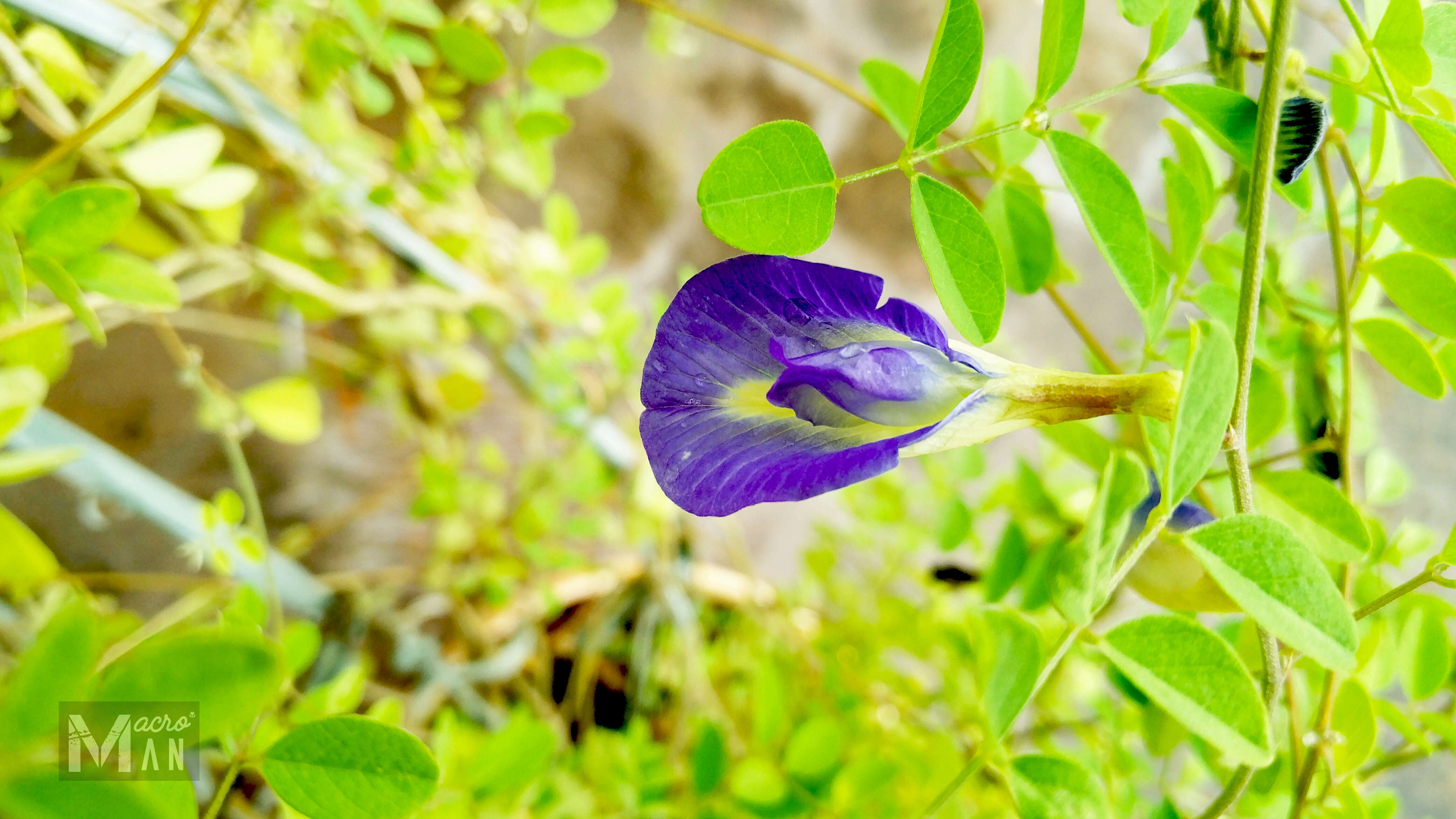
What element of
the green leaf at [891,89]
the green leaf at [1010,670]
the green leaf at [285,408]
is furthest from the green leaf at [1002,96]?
the green leaf at [285,408]

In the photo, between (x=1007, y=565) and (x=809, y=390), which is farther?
(x=1007, y=565)

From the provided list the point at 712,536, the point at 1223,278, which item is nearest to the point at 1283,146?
the point at 1223,278

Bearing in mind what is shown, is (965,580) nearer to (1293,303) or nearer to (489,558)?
(1293,303)

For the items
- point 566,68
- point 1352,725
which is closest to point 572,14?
point 566,68

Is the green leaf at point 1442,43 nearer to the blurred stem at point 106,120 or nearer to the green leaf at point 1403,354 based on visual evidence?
the green leaf at point 1403,354

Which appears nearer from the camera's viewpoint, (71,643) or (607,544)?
(71,643)

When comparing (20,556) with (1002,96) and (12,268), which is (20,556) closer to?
(12,268)
